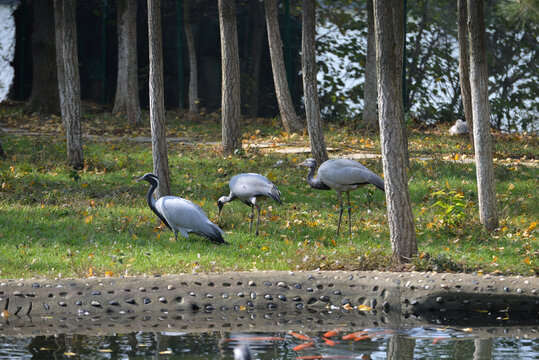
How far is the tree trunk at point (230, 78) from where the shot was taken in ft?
47.3

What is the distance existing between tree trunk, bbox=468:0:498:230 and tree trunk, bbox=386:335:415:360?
3760 mm

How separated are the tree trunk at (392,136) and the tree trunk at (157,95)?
3.44 metres

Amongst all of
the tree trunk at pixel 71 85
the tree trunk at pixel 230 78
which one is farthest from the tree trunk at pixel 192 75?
the tree trunk at pixel 71 85

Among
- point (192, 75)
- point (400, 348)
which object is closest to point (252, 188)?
point (400, 348)

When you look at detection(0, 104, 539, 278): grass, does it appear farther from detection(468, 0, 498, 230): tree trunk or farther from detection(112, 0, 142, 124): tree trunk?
detection(112, 0, 142, 124): tree trunk

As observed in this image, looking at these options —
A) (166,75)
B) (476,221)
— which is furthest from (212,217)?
→ (166,75)

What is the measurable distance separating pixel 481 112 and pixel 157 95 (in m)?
4.31

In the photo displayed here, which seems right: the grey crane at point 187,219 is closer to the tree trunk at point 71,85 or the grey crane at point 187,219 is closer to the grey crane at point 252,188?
the grey crane at point 252,188

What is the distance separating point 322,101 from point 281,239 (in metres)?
11.2

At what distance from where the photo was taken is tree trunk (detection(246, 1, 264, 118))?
2080 cm

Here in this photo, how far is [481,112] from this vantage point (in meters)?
9.96

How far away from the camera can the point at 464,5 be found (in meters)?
11.3

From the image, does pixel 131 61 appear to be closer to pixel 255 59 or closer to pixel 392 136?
pixel 255 59

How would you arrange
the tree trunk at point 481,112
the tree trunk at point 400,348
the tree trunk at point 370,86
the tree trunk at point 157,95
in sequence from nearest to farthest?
the tree trunk at point 400,348 < the tree trunk at point 481,112 < the tree trunk at point 157,95 < the tree trunk at point 370,86
